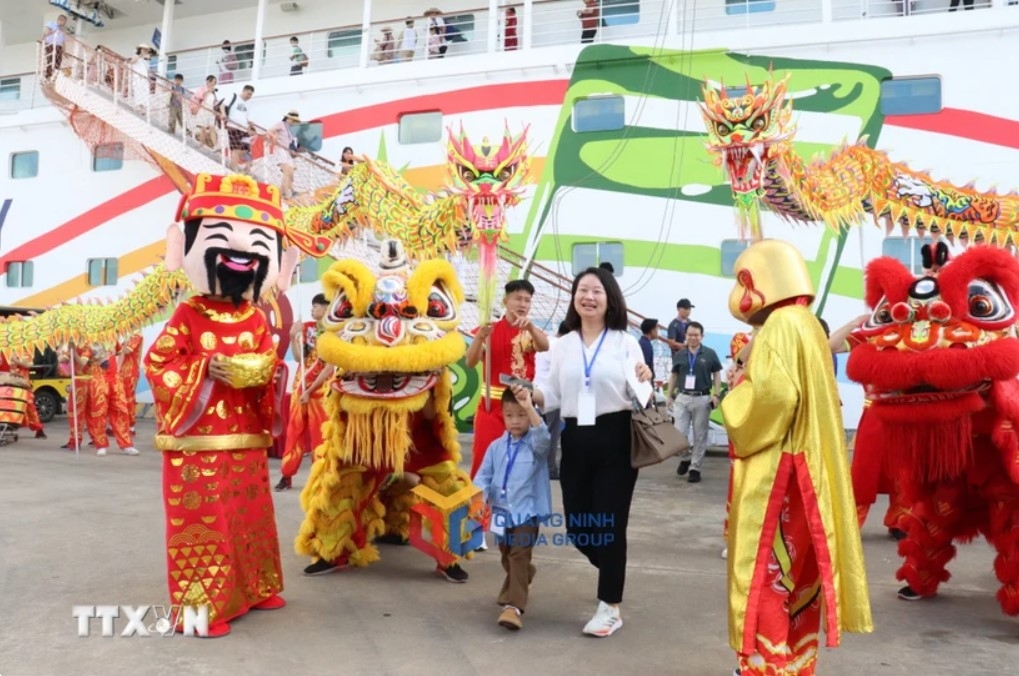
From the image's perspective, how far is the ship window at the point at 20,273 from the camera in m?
15.2

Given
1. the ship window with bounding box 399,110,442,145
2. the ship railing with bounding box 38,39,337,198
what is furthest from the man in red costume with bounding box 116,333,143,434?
the ship window with bounding box 399,110,442,145

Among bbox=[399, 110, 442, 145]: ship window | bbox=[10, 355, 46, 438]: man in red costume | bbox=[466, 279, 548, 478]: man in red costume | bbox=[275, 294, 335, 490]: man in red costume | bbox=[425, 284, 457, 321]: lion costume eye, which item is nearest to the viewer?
bbox=[425, 284, 457, 321]: lion costume eye

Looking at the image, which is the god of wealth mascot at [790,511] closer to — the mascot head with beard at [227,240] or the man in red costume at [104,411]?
the mascot head with beard at [227,240]

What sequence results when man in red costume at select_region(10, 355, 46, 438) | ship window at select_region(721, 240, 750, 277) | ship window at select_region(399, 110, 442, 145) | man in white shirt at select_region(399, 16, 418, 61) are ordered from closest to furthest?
ship window at select_region(721, 240, 750, 277) → man in red costume at select_region(10, 355, 46, 438) → ship window at select_region(399, 110, 442, 145) → man in white shirt at select_region(399, 16, 418, 61)

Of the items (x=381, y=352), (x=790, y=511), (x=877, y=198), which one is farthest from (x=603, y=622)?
(x=877, y=198)

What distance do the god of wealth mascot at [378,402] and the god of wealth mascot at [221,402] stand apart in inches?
18.5

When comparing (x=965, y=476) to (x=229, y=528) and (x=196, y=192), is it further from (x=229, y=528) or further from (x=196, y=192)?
(x=196, y=192)

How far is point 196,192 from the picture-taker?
3.91 metres

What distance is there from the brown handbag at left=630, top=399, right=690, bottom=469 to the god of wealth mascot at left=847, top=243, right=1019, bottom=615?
1.18 metres

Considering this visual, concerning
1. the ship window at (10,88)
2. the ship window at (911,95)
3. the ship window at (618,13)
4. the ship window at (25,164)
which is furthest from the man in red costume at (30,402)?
the ship window at (911,95)

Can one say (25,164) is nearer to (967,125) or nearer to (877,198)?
(877,198)

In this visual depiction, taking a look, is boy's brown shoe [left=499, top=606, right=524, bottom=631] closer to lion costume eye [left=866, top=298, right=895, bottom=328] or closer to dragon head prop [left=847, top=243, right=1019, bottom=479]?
dragon head prop [left=847, top=243, right=1019, bottom=479]

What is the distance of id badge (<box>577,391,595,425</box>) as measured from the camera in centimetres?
350

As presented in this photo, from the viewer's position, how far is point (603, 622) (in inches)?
142
